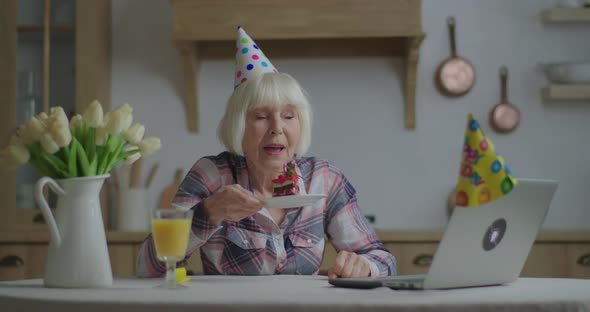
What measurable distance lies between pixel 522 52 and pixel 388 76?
2.04ft

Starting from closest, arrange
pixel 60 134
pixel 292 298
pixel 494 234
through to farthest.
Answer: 1. pixel 292 298
2. pixel 494 234
3. pixel 60 134

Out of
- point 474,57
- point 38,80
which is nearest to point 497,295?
point 474,57

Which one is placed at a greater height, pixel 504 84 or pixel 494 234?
pixel 504 84

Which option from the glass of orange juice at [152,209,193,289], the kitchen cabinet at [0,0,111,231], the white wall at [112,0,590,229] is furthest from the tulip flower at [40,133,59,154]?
the white wall at [112,0,590,229]

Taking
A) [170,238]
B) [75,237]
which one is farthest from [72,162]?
[170,238]

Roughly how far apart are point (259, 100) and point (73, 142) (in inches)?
24.6

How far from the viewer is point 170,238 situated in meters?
1.25

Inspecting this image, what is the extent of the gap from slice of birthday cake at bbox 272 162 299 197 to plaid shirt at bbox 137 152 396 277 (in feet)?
0.19

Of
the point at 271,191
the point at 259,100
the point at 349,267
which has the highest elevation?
the point at 259,100

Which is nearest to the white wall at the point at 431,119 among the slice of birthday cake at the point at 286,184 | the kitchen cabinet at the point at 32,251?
the kitchen cabinet at the point at 32,251

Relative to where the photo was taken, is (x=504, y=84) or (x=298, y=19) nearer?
(x=298, y=19)

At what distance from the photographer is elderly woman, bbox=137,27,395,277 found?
5.82 feet

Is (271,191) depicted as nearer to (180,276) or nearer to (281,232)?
(281,232)

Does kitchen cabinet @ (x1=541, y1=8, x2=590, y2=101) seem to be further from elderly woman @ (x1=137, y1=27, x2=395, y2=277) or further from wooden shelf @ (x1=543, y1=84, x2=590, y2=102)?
elderly woman @ (x1=137, y1=27, x2=395, y2=277)
